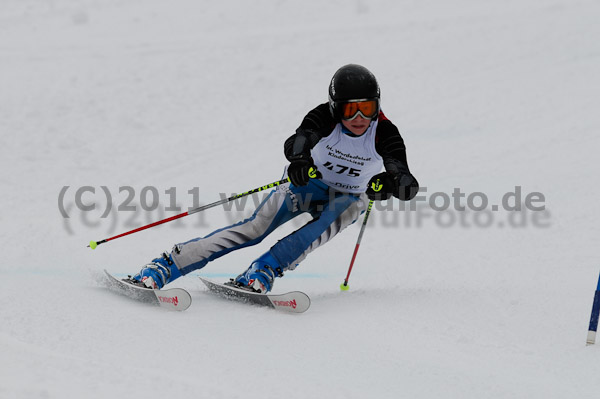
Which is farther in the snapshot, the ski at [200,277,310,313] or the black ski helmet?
the black ski helmet

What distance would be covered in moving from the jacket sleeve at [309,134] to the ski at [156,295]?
104cm

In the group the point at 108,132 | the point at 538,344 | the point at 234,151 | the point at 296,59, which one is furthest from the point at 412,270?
the point at 296,59

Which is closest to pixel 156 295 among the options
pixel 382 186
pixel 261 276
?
pixel 261 276

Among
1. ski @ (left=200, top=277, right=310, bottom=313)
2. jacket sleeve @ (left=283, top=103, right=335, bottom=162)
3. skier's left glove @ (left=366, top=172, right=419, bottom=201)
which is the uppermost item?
jacket sleeve @ (left=283, top=103, right=335, bottom=162)

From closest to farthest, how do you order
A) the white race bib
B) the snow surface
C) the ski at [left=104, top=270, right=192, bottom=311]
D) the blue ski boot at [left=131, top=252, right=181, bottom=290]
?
1. the snow surface
2. the ski at [left=104, top=270, right=192, bottom=311]
3. the blue ski boot at [left=131, top=252, right=181, bottom=290]
4. the white race bib

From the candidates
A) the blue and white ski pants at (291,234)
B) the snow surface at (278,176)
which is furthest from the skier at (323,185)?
the snow surface at (278,176)

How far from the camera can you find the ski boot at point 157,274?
3.93m

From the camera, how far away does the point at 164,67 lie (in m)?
11.3

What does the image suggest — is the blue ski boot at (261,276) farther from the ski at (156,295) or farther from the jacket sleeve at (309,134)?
the jacket sleeve at (309,134)

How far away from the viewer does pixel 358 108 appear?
162 inches

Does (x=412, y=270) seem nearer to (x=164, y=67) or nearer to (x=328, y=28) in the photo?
(x=164, y=67)

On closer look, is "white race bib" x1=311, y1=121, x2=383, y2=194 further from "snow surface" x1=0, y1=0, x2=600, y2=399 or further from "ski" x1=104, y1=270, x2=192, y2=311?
"ski" x1=104, y1=270, x2=192, y2=311

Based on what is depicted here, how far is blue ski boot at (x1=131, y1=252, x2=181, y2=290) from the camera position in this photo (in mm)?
3934

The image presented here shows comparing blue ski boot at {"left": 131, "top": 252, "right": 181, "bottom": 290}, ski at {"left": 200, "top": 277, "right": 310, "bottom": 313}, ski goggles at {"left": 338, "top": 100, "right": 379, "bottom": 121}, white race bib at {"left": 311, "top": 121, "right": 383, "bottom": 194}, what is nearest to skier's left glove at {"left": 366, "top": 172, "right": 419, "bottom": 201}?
white race bib at {"left": 311, "top": 121, "right": 383, "bottom": 194}
